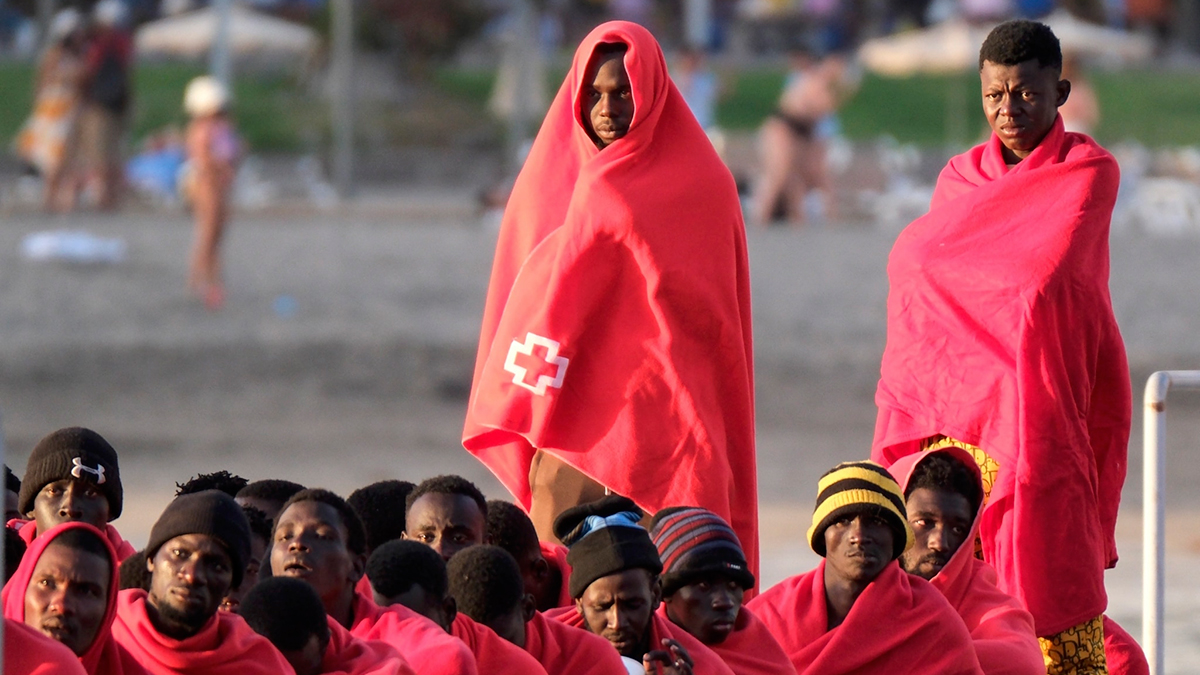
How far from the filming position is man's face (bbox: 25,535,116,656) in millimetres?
3854

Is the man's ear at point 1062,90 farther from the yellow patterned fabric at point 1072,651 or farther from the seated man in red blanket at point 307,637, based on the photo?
the seated man in red blanket at point 307,637

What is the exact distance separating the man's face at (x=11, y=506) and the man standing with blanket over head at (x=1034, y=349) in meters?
2.31

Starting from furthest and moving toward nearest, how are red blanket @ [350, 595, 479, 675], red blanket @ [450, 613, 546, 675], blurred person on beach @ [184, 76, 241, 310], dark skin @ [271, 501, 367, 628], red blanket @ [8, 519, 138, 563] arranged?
blurred person on beach @ [184, 76, 241, 310] → red blanket @ [8, 519, 138, 563] → dark skin @ [271, 501, 367, 628] → red blanket @ [450, 613, 546, 675] → red blanket @ [350, 595, 479, 675]

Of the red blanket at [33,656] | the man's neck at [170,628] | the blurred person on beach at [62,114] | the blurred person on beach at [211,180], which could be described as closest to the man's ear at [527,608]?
the man's neck at [170,628]

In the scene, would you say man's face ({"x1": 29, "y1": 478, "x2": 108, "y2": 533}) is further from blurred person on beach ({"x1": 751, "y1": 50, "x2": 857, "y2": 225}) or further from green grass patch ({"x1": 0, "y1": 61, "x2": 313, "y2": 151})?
green grass patch ({"x1": 0, "y1": 61, "x2": 313, "y2": 151})

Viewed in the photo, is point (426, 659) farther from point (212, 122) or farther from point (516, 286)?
point (212, 122)

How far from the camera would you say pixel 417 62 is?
32.3m

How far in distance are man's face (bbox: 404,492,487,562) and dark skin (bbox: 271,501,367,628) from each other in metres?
0.47

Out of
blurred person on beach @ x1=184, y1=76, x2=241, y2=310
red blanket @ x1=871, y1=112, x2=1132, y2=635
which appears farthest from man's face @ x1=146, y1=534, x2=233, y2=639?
blurred person on beach @ x1=184, y1=76, x2=241, y2=310

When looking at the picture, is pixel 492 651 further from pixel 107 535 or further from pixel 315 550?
pixel 107 535

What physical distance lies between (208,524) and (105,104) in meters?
14.0

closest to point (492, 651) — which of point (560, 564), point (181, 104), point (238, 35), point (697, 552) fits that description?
point (697, 552)

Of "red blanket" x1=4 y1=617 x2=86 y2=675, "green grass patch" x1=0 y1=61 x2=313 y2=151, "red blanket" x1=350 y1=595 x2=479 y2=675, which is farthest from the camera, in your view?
"green grass patch" x1=0 y1=61 x2=313 y2=151

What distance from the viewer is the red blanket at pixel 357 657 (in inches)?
159
